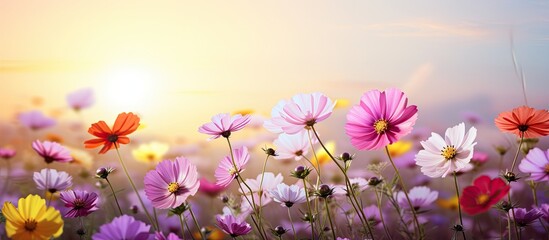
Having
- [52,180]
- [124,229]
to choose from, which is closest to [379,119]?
[124,229]

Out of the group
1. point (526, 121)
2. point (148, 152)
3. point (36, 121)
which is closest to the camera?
point (526, 121)

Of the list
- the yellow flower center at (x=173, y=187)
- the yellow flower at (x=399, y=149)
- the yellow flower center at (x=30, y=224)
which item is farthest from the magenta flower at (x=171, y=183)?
the yellow flower at (x=399, y=149)

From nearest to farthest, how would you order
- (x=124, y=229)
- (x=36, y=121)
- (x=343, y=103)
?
(x=124, y=229), (x=343, y=103), (x=36, y=121)

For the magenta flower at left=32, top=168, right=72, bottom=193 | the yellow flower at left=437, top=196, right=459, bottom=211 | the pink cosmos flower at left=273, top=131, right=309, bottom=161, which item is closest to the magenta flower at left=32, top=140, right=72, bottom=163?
the magenta flower at left=32, top=168, right=72, bottom=193

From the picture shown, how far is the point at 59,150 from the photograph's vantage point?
830 mm

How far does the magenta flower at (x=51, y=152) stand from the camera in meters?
0.82

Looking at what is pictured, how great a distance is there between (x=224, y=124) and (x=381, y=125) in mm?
146

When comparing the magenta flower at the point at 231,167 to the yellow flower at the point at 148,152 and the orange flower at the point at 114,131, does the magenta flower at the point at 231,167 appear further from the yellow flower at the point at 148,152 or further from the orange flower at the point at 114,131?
the yellow flower at the point at 148,152

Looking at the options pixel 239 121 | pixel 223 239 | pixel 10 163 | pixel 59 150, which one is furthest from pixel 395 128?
pixel 10 163

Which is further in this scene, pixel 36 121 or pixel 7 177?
pixel 36 121

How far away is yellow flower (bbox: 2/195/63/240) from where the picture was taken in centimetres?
55

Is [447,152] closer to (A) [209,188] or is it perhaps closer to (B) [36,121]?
(A) [209,188]

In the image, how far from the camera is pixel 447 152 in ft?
2.01

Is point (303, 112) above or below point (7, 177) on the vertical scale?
above
